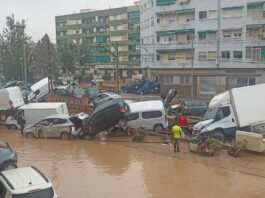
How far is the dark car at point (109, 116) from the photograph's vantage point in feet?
79.1

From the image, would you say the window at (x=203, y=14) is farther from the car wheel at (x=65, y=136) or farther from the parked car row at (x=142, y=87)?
the car wheel at (x=65, y=136)

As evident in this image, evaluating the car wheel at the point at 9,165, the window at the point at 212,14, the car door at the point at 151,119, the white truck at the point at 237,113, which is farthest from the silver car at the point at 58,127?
the window at the point at 212,14

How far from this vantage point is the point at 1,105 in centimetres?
3181

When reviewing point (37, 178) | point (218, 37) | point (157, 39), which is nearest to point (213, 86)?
point (218, 37)

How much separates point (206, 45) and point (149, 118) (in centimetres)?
2470

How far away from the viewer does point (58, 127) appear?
82.9 feet

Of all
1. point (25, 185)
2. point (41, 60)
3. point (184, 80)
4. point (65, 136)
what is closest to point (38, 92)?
point (65, 136)

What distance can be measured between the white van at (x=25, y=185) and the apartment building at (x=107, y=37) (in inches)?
2614

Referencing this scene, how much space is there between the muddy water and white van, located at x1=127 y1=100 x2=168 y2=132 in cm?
326

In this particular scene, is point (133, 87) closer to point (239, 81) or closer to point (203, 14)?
point (203, 14)

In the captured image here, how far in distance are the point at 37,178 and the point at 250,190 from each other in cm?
734

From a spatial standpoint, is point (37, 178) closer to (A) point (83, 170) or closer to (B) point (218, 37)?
(A) point (83, 170)

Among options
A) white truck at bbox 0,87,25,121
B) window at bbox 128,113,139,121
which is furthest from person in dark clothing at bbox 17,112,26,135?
window at bbox 128,113,139,121

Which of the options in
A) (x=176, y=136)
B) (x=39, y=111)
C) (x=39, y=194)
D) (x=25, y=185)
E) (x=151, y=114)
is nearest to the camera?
(x=39, y=194)
